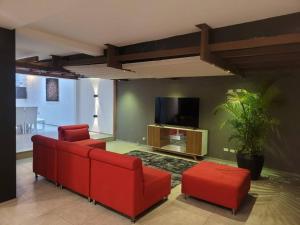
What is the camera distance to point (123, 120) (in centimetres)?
753

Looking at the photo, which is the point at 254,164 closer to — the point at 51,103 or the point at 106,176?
the point at 106,176

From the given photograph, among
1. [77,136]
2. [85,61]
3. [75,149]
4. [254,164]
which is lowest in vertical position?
[254,164]

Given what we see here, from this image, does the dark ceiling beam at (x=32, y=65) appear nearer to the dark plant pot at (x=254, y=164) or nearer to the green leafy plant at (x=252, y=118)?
the green leafy plant at (x=252, y=118)

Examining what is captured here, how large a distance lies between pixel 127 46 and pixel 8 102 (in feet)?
7.11

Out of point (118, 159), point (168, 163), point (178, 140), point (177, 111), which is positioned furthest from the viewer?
point (178, 140)

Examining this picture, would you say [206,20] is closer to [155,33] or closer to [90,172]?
[155,33]

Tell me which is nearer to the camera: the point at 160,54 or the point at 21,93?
the point at 160,54

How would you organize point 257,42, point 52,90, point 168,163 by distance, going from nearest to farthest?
point 257,42 < point 168,163 < point 52,90

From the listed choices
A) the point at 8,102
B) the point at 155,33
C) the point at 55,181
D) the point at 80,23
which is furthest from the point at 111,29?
the point at 55,181

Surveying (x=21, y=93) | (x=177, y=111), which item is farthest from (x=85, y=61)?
(x=21, y=93)

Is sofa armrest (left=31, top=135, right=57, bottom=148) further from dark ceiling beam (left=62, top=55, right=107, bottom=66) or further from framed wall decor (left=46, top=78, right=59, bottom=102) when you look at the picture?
framed wall decor (left=46, top=78, right=59, bottom=102)

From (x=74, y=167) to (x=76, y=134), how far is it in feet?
6.90

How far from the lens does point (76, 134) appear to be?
5.33m

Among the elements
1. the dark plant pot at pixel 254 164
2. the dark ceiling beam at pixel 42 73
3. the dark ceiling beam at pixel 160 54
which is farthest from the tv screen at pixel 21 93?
the dark plant pot at pixel 254 164
